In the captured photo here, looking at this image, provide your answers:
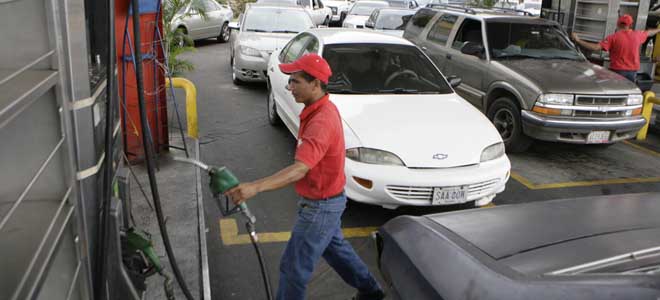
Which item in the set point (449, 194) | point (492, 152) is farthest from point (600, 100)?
point (449, 194)

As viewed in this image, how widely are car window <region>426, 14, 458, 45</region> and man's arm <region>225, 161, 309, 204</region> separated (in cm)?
674

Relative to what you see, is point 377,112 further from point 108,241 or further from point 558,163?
point 108,241

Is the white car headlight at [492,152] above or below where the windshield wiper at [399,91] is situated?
below

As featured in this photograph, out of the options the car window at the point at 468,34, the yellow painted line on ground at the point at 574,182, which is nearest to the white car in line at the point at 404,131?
the yellow painted line on ground at the point at 574,182

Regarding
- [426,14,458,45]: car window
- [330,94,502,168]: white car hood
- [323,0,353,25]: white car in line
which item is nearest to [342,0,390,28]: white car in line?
[323,0,353,25]: white car in line

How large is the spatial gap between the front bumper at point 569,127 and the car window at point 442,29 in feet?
8.14

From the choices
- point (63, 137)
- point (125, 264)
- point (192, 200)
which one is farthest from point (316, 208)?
point (192, 200)

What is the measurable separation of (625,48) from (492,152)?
487cm

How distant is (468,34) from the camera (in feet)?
29.5

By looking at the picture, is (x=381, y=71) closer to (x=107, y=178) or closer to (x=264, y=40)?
(x=107, y=178)

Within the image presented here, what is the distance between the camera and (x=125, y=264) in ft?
9.05

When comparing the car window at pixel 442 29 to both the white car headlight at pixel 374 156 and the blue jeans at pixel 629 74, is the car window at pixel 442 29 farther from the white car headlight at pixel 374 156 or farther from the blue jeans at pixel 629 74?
the white car headlight at pixel 374 156

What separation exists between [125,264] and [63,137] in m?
0.89

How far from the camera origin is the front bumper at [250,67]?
10.7 m
